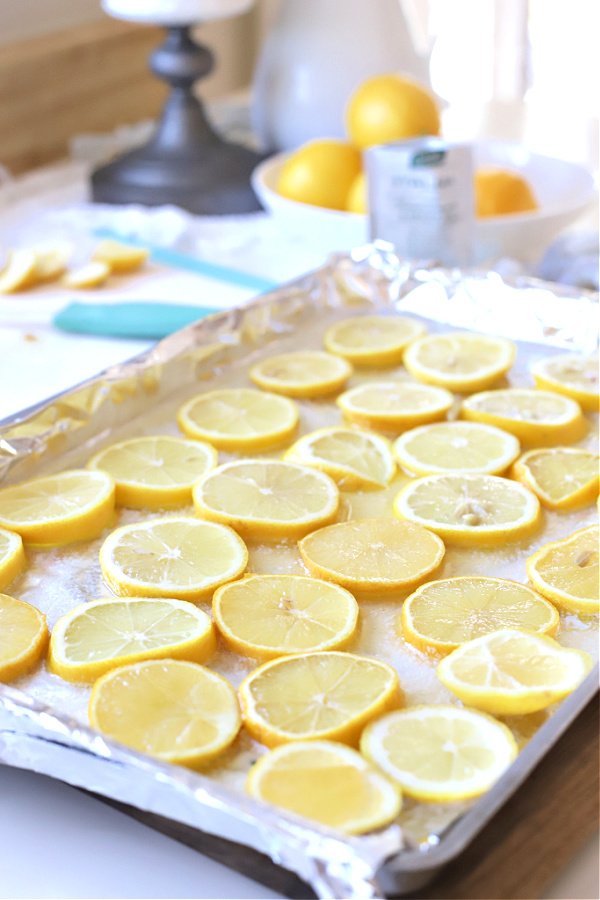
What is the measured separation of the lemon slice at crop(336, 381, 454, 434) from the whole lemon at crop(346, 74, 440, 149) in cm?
66

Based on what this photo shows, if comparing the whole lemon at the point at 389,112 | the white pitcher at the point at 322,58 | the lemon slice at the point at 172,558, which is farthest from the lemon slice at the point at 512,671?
the white pitcher at the point at 322,58

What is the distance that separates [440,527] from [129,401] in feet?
1.51

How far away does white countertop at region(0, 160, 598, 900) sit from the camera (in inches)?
28.8

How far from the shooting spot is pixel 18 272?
1.66 m

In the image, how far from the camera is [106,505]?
42.8 inches

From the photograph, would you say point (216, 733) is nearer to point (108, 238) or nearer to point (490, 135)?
point (108, 238)

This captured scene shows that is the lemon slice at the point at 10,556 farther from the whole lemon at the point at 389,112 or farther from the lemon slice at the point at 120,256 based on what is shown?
the whole lemon at the point at 389,112

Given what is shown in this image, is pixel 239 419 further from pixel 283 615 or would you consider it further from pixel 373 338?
pixel 283 615

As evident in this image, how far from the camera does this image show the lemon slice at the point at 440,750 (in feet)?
2.37

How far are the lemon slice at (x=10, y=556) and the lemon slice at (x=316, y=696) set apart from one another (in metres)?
0.28

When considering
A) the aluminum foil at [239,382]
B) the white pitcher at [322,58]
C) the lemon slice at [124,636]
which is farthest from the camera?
the white pitcher at [322,58]

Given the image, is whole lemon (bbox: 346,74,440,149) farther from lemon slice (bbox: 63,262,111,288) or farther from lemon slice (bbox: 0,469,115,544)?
lemon slice (bbox: 0,469,115,544)

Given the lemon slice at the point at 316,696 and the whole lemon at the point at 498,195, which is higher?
the whole lemon at the point at 498,195

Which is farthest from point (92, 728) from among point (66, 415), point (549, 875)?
point (66, 415)
